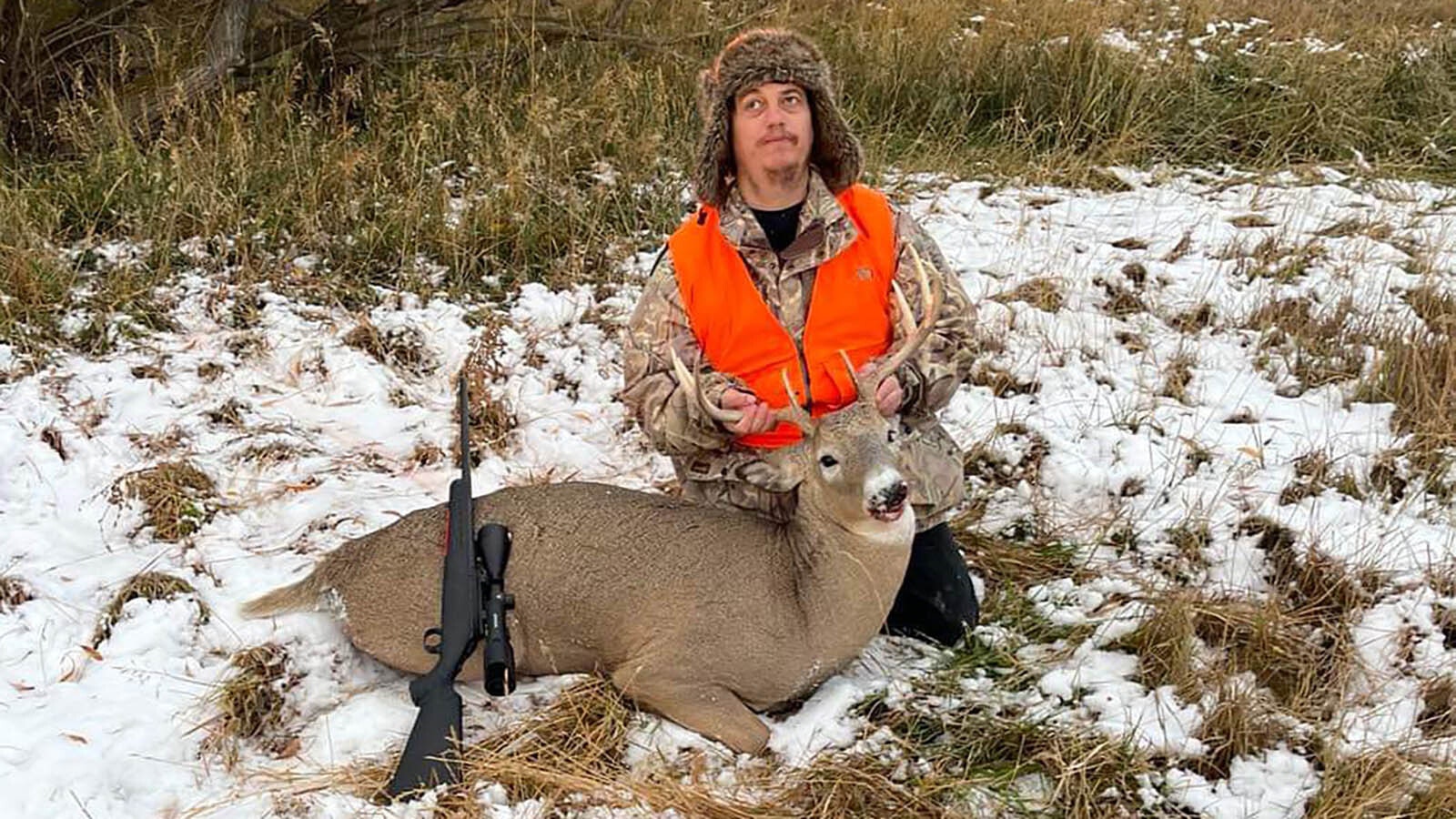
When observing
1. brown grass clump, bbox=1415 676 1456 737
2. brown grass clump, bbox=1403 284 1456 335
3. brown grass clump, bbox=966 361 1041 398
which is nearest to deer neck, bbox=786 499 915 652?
brown grass clump, bbox=1415 676 1456 737

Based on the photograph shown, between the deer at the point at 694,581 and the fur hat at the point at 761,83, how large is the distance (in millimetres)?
517

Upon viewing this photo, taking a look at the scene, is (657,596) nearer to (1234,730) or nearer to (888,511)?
(888,511)

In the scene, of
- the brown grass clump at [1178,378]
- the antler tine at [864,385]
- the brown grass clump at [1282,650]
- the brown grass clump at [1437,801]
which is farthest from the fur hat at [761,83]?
the brown grass clump at [1437,801]

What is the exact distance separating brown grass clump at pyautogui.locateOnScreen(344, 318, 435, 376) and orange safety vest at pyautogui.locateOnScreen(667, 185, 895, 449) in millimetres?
1740

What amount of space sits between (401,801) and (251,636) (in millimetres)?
820

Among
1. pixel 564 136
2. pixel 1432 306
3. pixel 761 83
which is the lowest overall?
pixel 1432 306

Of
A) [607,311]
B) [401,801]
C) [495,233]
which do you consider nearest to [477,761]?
[401,801]

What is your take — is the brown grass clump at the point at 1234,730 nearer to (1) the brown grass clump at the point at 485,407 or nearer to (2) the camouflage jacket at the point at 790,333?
(2) the camouflage jacket at the point at 790,333

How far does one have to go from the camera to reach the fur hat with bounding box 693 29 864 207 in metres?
3.55

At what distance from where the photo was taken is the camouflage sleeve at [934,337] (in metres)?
3.45

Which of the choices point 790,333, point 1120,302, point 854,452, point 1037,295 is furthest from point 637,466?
point 1120,302

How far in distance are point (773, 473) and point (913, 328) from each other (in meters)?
0.53

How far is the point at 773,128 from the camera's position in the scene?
351 centimetres

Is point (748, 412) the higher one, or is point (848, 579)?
point (748, 412)
